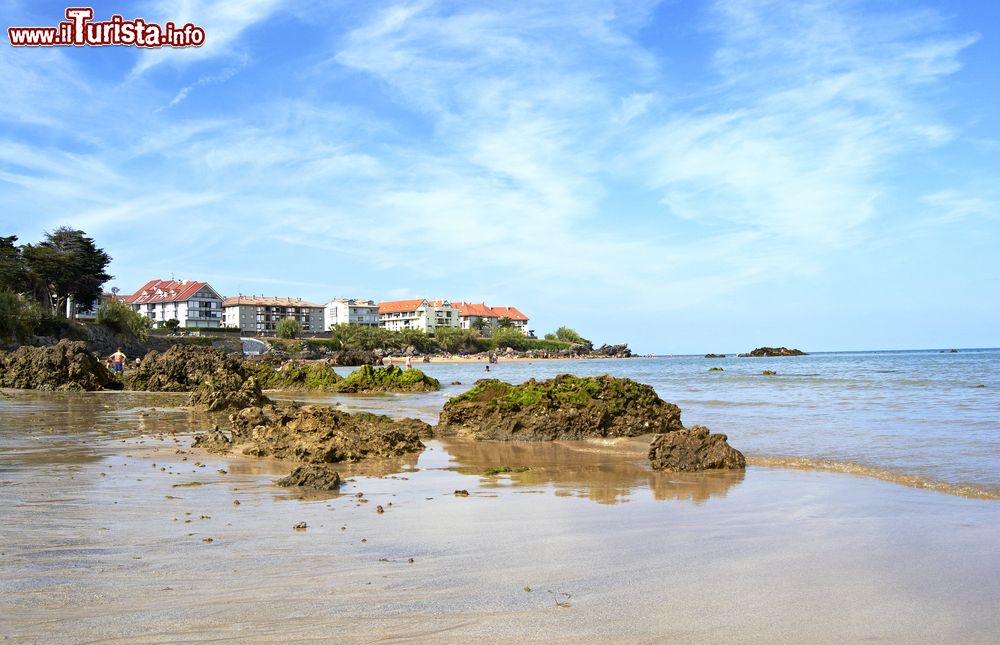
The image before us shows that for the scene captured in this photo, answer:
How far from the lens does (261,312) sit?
148 m

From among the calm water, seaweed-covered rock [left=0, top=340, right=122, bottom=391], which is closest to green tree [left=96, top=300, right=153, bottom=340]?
seaweed-covered rock [left=0, top=340, right=122, bottom=391]

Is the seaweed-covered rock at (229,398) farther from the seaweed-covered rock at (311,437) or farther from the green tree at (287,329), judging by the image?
the green tree at (287,329)

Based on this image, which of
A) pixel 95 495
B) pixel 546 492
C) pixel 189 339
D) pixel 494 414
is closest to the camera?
pixel 95 495

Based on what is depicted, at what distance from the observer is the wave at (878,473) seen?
25.0 feet

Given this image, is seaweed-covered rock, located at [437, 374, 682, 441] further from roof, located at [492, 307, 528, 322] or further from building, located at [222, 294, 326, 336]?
roof, located at [492, 307, 528, 322]

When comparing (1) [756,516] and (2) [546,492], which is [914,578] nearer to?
(1) [756,516]

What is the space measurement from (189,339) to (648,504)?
9414 centimetres

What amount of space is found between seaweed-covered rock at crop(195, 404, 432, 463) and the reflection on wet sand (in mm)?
1039

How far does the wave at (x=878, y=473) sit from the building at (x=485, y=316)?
15523 centimetres

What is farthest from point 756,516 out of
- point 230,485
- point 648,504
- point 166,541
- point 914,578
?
point 230,485

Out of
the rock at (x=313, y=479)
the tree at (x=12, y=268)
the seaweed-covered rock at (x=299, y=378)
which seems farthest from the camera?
the tree at (x=12, y=268)

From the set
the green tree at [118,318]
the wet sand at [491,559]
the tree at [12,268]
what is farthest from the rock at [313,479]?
the green tree at [118,318]

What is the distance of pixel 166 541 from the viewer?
5.13 meters

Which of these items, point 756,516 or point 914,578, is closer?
point 914,578
